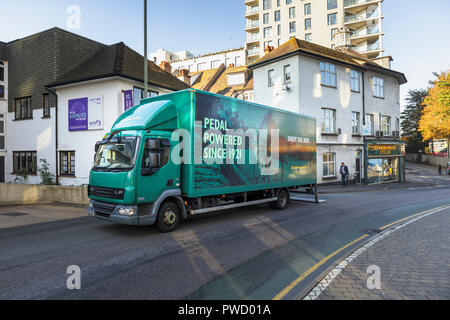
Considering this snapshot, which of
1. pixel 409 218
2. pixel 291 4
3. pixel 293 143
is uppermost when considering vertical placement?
pixel 291 4

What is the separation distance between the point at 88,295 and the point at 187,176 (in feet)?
14.0

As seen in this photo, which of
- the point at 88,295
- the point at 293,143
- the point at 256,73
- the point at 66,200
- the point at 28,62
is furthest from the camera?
the point at 256,73

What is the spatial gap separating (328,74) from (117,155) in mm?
21069

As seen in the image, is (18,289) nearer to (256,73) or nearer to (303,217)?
(303,217)

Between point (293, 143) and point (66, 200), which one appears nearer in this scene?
point (293, 143)

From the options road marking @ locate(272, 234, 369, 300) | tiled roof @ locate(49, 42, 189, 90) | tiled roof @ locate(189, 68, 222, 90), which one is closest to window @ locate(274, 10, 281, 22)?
tiled roof @ locate(189, 68, 222, 90)

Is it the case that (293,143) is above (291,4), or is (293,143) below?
below

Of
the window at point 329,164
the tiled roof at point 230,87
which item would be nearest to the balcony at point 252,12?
the tiled roof at point 230,87

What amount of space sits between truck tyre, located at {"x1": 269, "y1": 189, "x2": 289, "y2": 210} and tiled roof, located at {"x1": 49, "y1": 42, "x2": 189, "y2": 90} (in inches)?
406

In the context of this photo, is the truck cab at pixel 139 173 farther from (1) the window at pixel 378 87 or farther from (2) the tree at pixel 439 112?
(2) the tree at pixel 439 112

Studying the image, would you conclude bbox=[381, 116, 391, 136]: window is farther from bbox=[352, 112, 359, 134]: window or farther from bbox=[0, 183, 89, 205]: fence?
bbox=[0, 183, 89, 205]: fence

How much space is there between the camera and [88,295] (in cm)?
403

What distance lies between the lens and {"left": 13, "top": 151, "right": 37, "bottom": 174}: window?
58.8ft

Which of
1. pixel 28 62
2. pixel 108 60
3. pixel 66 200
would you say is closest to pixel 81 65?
pixel 108 60
